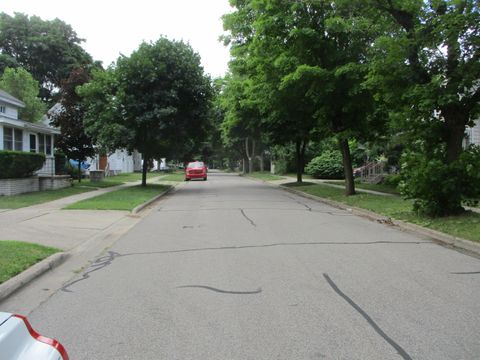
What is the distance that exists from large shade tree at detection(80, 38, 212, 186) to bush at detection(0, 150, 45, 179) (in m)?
3.53

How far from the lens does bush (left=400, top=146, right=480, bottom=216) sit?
452 inches

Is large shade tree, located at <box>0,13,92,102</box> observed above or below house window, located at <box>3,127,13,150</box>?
above

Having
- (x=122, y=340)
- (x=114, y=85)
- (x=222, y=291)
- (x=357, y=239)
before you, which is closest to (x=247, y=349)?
(x=122, y=340)

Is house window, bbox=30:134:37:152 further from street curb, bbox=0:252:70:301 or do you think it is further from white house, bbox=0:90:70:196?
street curb, bbox=0:252:70:301

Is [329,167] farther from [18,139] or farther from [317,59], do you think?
[18,139]

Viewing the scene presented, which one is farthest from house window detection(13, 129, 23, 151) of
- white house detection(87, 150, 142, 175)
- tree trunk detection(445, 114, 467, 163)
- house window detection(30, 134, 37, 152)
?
tree trunk detection(445, 114, 467, 163)

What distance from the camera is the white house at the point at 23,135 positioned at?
22.5 m

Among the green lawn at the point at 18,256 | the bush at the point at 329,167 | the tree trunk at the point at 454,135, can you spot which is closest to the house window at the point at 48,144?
the bush at the point at 329,167

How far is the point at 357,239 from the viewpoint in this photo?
10047 mm

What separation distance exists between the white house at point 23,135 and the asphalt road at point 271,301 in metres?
15.5

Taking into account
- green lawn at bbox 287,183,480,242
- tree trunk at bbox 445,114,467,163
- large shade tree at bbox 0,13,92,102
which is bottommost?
green lawn at bbox 287,183,480,242

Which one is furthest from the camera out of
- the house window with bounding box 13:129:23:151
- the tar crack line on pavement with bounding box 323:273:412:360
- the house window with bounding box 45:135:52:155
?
the house window with bounding box 45:135:52:155

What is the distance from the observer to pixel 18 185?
68.7ft

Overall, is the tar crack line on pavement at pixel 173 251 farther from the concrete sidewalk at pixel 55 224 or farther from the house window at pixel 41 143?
the house window at pixel 41 143
